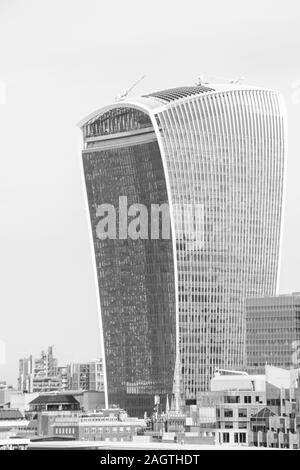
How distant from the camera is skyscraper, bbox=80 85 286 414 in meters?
27.2

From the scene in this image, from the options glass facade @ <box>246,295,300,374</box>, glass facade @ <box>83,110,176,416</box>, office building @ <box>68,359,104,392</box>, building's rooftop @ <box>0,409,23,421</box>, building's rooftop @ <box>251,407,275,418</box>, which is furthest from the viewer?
office building @ <box>68,359,104,392</box>

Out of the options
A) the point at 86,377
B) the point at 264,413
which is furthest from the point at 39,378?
the point at 264,413

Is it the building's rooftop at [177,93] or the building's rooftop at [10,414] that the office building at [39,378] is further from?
the building's rooftop at [177,93]

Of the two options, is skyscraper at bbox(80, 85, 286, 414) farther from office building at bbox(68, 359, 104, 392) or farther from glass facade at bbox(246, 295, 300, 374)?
office building at bbox(68, 359, 104, 392)

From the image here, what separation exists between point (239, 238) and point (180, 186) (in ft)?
5.45

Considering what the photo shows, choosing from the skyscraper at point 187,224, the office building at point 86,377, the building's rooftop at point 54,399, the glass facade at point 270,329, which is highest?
the skyscraper at point 187,224

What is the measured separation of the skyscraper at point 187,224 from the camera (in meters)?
27.2

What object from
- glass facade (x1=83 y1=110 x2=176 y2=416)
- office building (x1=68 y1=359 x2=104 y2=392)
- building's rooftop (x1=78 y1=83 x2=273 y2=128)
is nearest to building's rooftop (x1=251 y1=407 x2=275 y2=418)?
glass facade (x1=83 y1=110 x2=176 y2=416)

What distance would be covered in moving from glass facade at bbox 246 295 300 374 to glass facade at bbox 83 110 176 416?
5.62 ft

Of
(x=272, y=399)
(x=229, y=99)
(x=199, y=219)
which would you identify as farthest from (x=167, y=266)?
(x=272, y=399)

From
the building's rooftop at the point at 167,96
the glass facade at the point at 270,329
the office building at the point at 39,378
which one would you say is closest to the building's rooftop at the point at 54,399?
the office building at the point at 39,378

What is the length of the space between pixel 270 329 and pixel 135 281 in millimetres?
3111

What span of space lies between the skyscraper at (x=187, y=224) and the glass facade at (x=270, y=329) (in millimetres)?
388

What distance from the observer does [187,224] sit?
92.4ft
